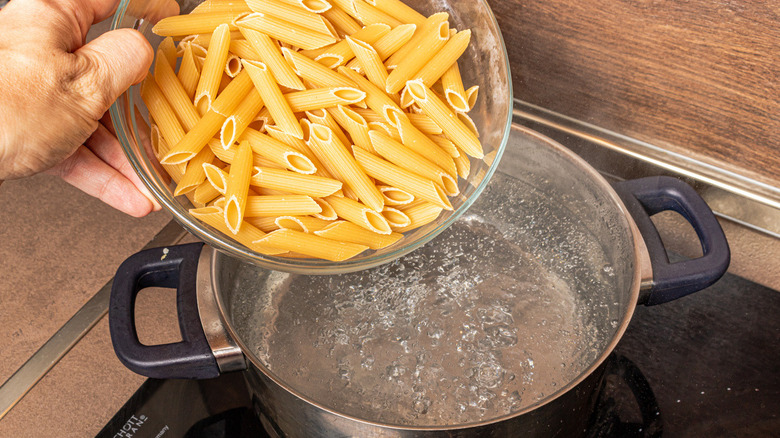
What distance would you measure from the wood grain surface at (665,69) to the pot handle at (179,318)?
49 cm

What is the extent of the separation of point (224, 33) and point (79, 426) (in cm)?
42

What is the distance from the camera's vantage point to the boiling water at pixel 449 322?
24.3 inches

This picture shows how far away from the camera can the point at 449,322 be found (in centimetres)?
68

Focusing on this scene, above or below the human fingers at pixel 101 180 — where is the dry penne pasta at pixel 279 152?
above

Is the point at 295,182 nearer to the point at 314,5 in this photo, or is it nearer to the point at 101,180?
the point at 314,5

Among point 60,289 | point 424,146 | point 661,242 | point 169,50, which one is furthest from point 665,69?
Answer: point 60,289

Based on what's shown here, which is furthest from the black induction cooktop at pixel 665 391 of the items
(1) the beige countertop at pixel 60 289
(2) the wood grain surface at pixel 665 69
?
(2) the wood grain surface at pixel 665 69

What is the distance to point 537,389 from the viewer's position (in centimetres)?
62

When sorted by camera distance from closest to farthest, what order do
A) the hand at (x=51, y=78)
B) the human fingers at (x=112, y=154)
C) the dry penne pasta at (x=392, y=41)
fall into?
the hand at (x=51, y=78) → the dry penne pasta at (x=392, y=41) → the human fingers at (x=112, y=154)

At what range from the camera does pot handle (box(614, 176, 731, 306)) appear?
0.59 m

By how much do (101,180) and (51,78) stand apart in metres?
0.22

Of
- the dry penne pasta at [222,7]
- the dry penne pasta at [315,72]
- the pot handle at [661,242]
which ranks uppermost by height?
the dry penne pasta at [222,7]

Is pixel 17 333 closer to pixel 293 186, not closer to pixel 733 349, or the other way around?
pixel 293 186

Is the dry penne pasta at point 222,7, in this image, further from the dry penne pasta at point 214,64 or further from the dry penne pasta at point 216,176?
the dry penne pasta at point 216,176
